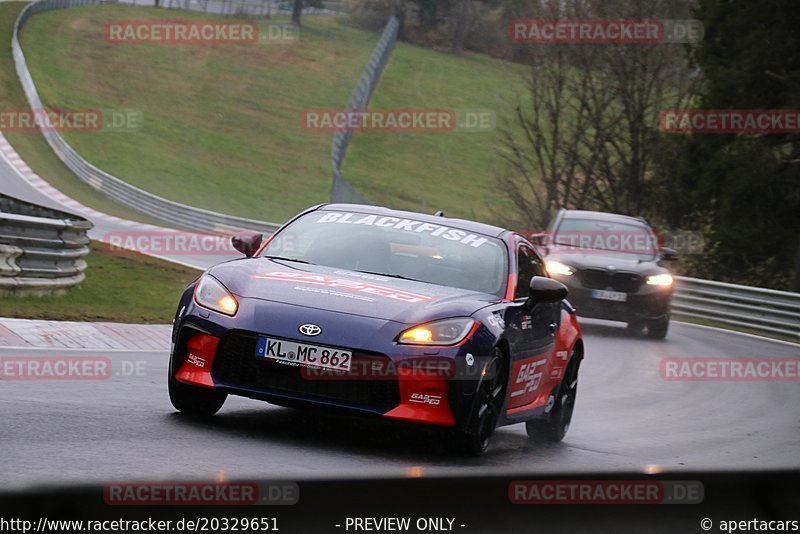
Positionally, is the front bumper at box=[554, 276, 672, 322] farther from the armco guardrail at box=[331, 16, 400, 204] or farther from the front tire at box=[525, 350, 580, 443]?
the armco guardrail at box=[331, 16, 400, 204]

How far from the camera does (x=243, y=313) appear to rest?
7.17 metres

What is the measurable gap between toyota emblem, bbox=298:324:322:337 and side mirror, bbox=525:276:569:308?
1.74 m

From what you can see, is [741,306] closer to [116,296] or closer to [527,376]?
[116,296]

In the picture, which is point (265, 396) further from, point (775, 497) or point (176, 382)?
point (775, 497)

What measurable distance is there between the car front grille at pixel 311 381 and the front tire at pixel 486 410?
441 millimetres

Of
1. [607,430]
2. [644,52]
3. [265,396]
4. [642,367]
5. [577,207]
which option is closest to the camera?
[265,396]

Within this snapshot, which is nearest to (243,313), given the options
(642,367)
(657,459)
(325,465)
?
(325,465)

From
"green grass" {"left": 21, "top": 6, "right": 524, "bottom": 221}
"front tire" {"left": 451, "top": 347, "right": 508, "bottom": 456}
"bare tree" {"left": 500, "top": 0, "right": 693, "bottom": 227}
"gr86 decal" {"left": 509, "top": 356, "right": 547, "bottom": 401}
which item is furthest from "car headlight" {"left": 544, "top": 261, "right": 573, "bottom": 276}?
"green grass" {"left": 21, "top": 6, "right": 524, "bottom": 221}

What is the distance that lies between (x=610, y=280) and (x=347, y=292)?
12.2 meters

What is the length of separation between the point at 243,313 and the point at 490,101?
67.0 m

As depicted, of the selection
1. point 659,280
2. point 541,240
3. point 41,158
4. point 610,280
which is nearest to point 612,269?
point 610,280

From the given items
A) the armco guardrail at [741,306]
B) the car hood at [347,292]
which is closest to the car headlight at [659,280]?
the armco guardrail at [741,306]

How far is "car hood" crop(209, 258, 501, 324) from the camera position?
718cm

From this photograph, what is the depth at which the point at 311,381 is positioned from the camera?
6.96 m
